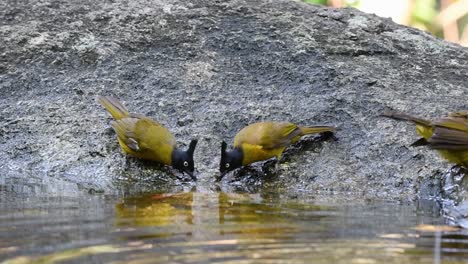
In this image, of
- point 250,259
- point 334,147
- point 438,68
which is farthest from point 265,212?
point 438,68

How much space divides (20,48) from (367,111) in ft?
8.94

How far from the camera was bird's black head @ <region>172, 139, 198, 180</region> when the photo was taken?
208 inches

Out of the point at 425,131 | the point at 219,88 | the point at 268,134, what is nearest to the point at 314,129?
the point at 268,134

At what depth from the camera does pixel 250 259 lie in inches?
115

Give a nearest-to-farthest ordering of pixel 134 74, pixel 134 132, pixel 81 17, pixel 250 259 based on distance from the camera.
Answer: pixel 250 259
pixel 134 132
pixel 134 74
pixel 81 17

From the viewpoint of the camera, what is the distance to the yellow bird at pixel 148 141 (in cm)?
534

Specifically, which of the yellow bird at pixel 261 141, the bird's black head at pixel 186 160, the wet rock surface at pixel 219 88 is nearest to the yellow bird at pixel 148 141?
the bird's black head at pixel 186 160

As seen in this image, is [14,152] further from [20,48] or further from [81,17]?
[81,17]

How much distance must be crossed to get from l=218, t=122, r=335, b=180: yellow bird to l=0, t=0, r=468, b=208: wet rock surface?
0.10m

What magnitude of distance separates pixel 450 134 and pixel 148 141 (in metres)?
1.82

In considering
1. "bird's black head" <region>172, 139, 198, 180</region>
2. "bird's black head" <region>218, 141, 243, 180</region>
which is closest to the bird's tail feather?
"bird's black head" <region>218, 141, 243, 180</region>

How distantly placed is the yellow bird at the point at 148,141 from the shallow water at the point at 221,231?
0.69 meters

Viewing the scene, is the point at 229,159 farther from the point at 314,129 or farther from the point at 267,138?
the point at 314,129

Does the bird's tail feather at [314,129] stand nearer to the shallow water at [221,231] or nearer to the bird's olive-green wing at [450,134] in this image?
the bird's olive-green wing at [450,134]
